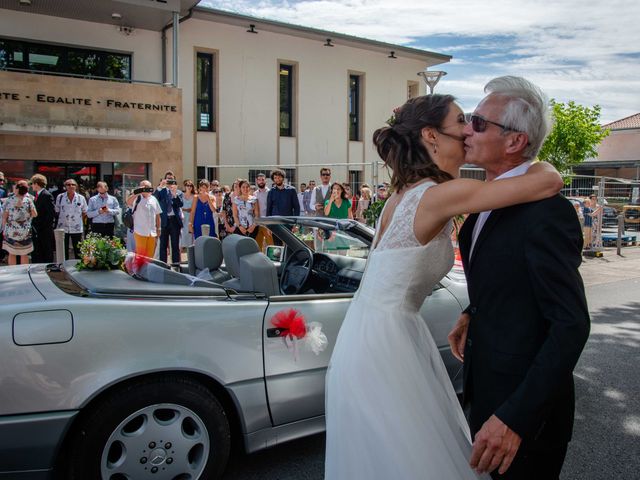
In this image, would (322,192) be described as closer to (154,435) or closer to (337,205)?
(337,205)

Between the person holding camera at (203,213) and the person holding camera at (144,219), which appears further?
the person holding camera at (203,213)

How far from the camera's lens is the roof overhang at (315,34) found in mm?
20281

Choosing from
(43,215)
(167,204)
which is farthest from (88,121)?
(43,215)

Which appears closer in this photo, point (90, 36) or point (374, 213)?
point (374, 213)

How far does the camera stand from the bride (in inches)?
72.7

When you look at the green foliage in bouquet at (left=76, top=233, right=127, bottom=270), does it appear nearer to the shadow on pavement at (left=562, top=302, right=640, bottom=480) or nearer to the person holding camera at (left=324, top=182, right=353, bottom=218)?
the shadow on pavement at (left=562, top=302, right=640, bottom=480)

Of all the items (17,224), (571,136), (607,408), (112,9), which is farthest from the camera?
(571,136)

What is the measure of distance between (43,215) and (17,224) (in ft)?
3.30

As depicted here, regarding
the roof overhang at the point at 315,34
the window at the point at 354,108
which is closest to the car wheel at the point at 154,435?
the roof overhang at the point at 315,34

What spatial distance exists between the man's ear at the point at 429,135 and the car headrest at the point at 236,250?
1.98 meters

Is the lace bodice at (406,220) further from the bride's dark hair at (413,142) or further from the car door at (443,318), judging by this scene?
the car door at (443,318)

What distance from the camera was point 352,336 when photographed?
6.75ft

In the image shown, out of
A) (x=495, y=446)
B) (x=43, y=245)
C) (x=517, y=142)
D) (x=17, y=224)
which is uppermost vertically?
(x=517, y=142)

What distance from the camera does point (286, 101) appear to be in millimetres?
23047
